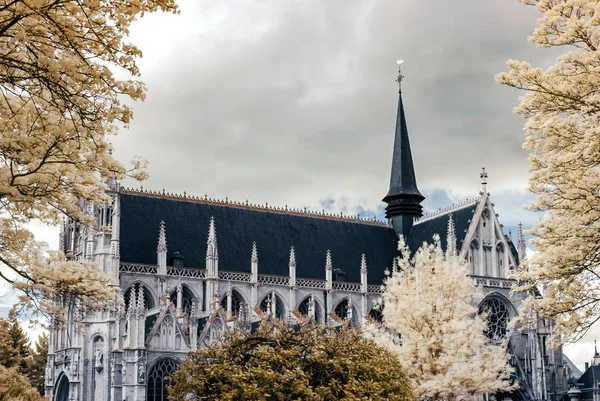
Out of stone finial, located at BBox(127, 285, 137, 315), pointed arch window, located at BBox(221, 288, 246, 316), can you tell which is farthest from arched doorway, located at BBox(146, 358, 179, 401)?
pointed arch window, located at BBox(221, 288, 246, 316)

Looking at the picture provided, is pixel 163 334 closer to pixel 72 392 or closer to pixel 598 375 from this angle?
pixel 72 392

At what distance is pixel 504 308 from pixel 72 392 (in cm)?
3528

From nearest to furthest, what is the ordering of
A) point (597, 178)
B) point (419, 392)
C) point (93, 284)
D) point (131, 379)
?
point (93, 284) < point (597, 178) < point (419, 392) < point (131, 379)

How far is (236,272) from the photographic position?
58.9 metres

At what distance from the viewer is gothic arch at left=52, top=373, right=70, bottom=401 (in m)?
54.5

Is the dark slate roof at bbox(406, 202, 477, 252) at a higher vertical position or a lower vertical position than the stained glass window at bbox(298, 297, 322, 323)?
higher

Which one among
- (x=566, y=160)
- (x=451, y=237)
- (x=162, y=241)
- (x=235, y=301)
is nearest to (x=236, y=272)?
(x=235, y=301)

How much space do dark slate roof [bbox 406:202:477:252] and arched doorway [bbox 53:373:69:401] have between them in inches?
1226

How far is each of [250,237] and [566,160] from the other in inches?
1776

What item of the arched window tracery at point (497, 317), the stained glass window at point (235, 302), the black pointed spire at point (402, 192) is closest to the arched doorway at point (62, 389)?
the stained glass window at point (235, 302)

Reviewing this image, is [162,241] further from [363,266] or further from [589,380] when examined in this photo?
[589,380]

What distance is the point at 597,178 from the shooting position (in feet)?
62.9

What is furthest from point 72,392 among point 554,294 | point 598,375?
point 598,375

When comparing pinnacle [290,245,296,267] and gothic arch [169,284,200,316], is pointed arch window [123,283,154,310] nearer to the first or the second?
gothic arch [169,284,200,316]
